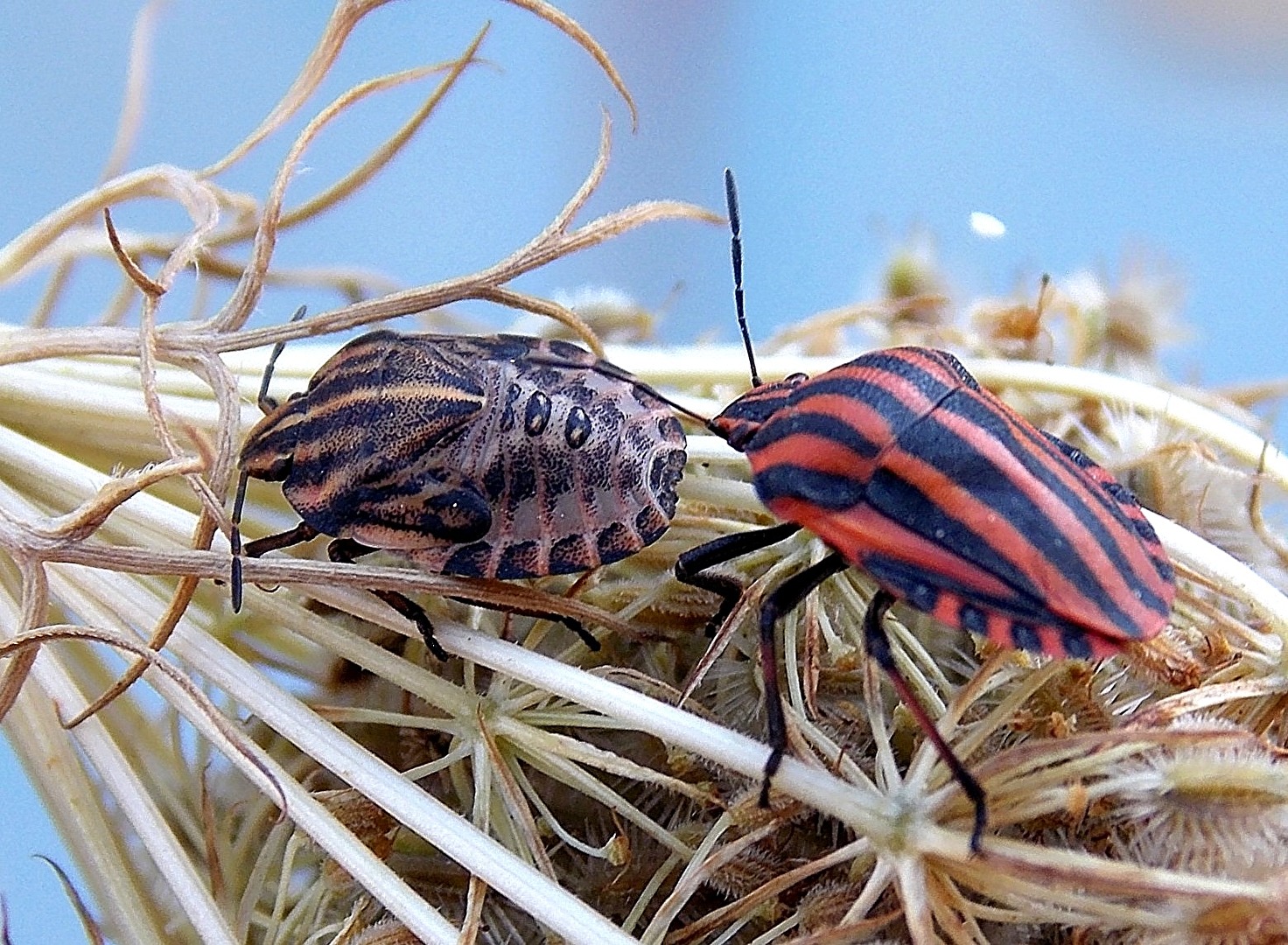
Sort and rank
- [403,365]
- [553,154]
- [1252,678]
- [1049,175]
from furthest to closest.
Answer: [553,154]
[1049,175]
[403,365]
[1252,678]

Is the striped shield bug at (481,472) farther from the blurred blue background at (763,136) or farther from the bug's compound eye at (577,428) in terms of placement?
the blurred blue background at (763,136)

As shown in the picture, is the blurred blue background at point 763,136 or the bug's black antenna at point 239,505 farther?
the blurred blue background at point 763,136

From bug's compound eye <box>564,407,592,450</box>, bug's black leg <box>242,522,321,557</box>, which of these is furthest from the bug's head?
bug's black leg <box>242,522,321,557</box>

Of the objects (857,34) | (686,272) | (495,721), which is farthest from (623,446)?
(857,34)

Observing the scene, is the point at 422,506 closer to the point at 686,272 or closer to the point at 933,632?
the point at 933,632

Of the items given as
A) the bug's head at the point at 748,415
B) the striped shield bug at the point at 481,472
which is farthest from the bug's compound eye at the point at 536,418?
the bug's head at the point at 748,415

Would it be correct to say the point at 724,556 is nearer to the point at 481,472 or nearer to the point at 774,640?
the point at 774,640
